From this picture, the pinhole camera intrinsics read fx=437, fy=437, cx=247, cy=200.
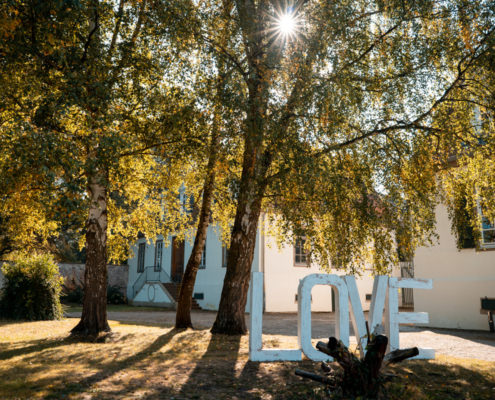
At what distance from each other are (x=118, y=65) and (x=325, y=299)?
15.3 metres

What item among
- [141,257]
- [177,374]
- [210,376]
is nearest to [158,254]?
[141,257]

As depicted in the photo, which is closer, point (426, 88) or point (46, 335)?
point (426, 88)

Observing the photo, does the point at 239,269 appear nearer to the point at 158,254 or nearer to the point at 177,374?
the point at 177,374

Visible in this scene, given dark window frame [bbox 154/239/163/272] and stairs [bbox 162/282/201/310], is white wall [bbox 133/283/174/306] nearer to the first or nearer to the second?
stairs [bbox 162/282/201/310]

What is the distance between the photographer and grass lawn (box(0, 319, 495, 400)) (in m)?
4.83

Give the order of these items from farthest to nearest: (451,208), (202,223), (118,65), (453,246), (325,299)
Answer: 1. (325,299)
2. (453,246)
3. (202,223)
4. (451,208)
5. (118,65)

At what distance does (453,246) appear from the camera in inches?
523

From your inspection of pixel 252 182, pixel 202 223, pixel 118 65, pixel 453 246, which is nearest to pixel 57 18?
pixel 118 65

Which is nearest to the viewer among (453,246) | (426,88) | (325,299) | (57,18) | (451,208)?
(57,18)

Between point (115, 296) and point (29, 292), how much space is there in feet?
37.4

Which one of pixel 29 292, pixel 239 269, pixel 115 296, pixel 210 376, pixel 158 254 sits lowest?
pixel 210 376

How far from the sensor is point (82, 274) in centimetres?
2370

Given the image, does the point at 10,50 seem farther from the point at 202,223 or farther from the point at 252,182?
the point at 202,223

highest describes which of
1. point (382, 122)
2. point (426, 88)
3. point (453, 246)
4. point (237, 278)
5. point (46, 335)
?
point (426, 88)
